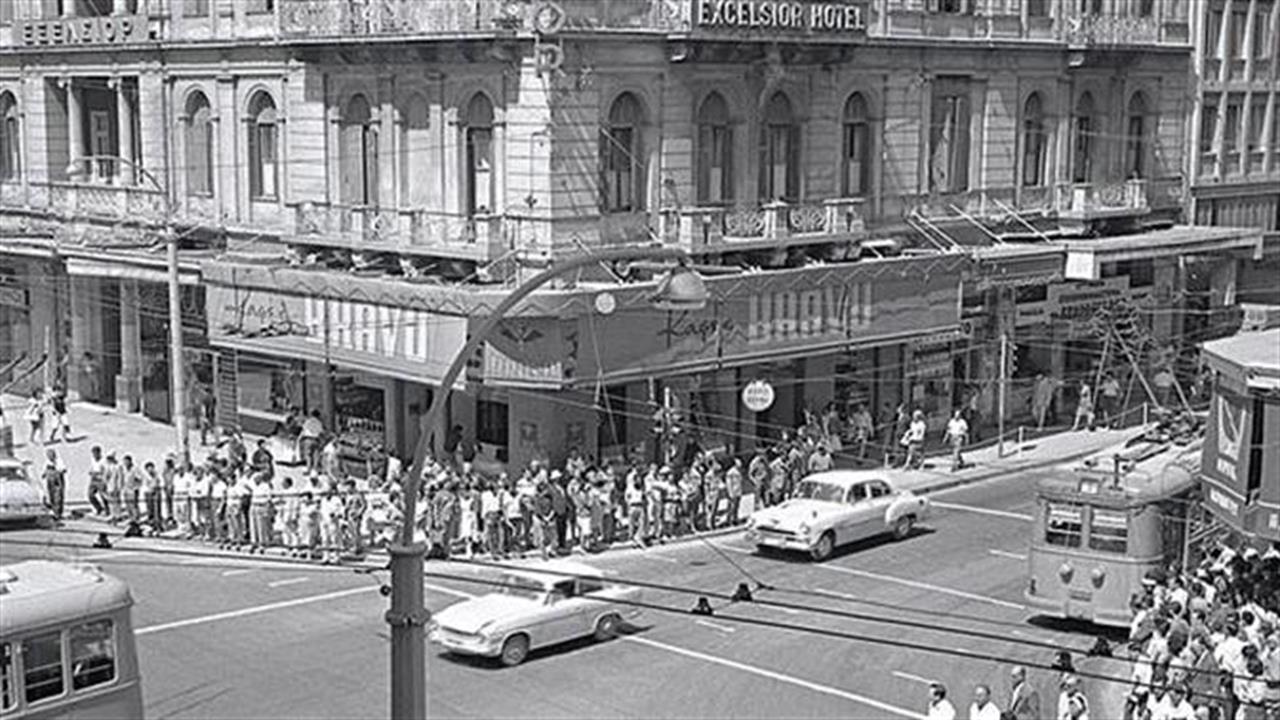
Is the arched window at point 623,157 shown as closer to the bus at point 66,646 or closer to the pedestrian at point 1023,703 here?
the pedestrian at point 1023,703

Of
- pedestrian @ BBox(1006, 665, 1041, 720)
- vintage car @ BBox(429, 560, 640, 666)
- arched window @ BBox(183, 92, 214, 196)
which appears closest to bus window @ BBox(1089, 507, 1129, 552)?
pedestrian @ BBox(1006, 665, 1041, 720)

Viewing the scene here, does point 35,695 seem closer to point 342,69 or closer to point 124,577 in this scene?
point 124,577

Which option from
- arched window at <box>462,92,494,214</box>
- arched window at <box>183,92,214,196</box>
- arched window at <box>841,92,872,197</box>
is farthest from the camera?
arched window at <box>183,92,214,196</box>

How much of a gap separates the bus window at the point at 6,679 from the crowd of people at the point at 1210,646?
1283 cm

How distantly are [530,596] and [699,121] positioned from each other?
15633 mm

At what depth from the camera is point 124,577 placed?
103ft

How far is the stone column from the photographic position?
4869cm

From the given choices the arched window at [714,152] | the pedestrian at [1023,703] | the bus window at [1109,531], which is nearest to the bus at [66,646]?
the pedestrian at [1023,703]

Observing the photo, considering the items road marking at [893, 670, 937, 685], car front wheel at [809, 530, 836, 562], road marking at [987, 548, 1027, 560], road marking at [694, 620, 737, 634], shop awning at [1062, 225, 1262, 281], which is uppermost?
shop awning at [1062, 225, 1262, 281]

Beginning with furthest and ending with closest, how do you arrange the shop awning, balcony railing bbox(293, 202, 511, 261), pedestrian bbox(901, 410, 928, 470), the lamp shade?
the shop awning → pedestrian bbox(901, 410, 928, 470) → balcony railing bbox(293, 202, 511, 261) → the lamp shade

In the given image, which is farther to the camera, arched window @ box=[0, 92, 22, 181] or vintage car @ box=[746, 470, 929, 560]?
arched window @ box=[0, 92, 22, 181]

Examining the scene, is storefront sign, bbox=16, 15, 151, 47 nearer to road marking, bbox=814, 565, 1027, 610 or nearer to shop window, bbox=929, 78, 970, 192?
shop window, bbox=929, 78, 970, 192

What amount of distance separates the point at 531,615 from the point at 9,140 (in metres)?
32.3

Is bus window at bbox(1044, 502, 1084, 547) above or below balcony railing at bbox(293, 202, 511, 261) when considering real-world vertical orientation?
below
